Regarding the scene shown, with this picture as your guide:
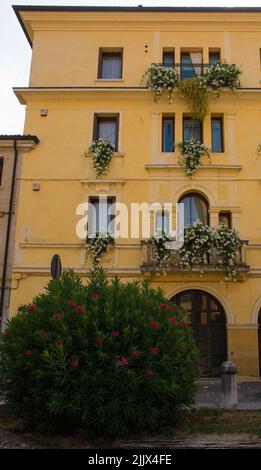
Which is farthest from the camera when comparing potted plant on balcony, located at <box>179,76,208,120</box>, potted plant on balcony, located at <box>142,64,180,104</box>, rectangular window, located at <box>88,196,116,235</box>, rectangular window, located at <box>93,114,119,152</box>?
rectangular window, located at <box>93,114,119,152</box>

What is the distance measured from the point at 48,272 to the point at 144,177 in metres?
4.80

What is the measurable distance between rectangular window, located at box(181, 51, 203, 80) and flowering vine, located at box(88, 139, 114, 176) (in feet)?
13.0

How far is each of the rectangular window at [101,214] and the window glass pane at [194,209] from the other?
→ 2.61 meters

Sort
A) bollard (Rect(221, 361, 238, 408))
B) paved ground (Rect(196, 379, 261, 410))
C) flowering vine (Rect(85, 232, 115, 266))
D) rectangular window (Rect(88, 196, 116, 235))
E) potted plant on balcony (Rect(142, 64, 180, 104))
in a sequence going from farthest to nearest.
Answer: potted plant on balcony (Rect(142, 64, 180, 104)) < rectangular window (Rect(88, 196, 116, 235)) < flowering vine (Rect(85, 232, 115, 266)) < paved ground (Rect(196, 379, 261, 410)) < bollard (Rect(221, 361, 238, 408))

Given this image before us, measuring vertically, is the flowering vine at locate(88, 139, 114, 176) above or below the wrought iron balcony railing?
below

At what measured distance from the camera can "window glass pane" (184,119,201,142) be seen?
55.1ft

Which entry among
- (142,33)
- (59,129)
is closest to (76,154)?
(59,129)

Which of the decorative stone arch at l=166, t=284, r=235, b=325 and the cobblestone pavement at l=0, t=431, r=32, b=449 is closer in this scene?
the cobblestone pavement at l=0, t=431, r=32, b=449

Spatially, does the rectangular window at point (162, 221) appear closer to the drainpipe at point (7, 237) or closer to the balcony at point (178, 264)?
the balcony at point (178, 264)

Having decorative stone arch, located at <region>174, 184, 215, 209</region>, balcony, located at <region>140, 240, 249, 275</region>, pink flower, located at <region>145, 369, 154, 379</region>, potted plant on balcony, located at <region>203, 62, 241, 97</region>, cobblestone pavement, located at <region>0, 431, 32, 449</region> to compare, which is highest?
potted plant on balcony, located at <region>203, 62, 241, 97</region>

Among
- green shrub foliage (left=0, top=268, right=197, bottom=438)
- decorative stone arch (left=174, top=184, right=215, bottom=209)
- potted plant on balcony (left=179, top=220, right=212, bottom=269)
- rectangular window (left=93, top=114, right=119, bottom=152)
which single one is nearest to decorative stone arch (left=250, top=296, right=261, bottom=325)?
potted plant on balcony (left=179, top=220, right=212, bottom=269)

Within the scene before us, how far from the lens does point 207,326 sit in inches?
587

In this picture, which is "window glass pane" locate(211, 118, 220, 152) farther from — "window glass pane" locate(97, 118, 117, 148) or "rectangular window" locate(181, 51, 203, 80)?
"window glass pane" locate(97, 118, 117, 148)

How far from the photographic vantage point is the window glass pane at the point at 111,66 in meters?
17.7
